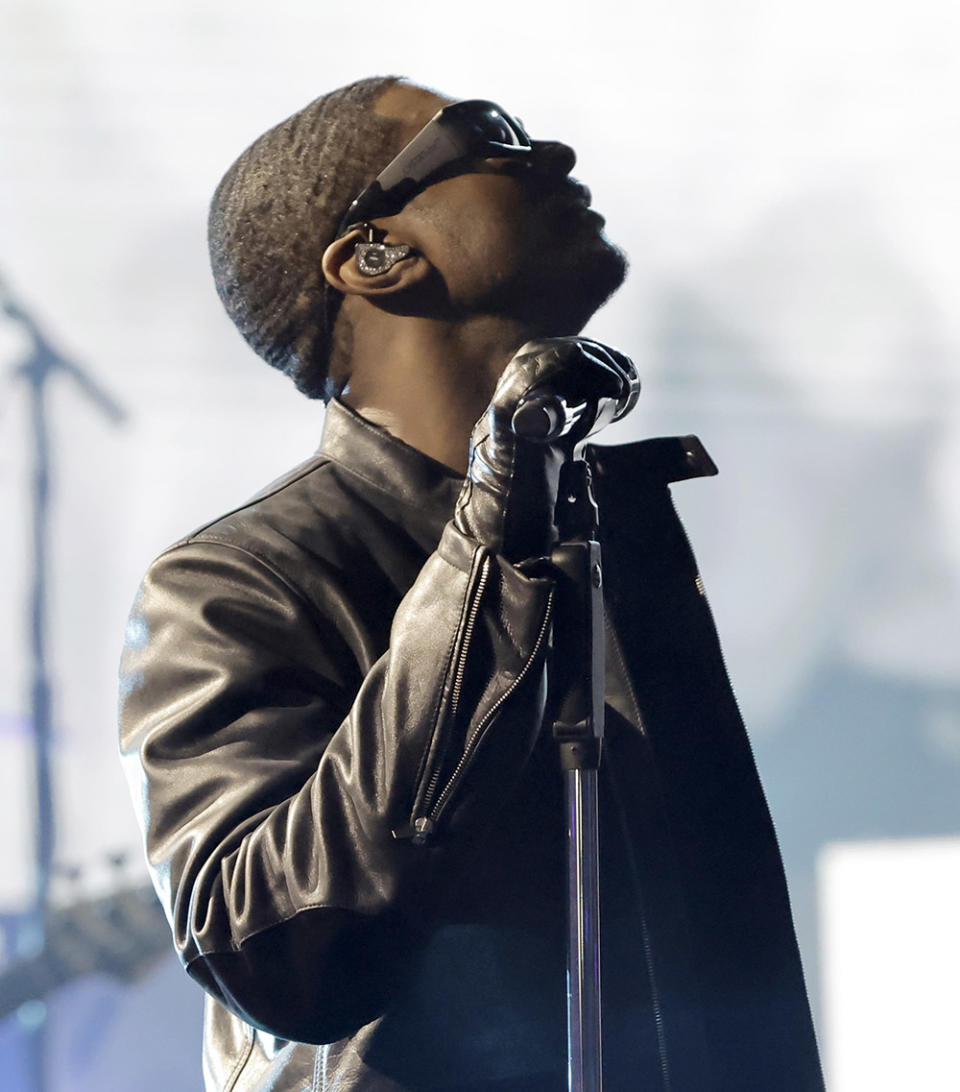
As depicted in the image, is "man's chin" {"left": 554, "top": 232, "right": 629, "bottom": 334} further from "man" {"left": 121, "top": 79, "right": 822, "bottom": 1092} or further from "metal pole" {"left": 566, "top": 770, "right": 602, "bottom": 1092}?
"metal pole" {"left": 566, "top": 770, "right": 602, "bottom": 1092}

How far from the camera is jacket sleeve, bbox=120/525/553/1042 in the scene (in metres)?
0.98

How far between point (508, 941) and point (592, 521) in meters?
0.32

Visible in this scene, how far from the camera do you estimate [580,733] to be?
940mm

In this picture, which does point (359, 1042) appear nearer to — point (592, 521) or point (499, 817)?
point (499, 817)

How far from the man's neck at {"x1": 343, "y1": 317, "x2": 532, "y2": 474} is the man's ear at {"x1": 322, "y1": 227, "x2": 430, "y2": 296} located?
0.03 meters

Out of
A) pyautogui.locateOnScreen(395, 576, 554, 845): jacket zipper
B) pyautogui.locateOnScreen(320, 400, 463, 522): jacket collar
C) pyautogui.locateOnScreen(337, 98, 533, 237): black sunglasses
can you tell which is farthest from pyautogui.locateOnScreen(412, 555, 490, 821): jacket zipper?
pyautogui.locateOnScreen(337, 98, 533, 237): black sunglasses

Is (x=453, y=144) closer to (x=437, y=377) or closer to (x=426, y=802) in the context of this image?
(x=437, y=377)

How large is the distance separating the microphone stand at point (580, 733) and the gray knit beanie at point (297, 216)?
52 centimetres

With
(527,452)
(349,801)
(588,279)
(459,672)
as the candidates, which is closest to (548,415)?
(527,452)

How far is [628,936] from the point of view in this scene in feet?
3.78

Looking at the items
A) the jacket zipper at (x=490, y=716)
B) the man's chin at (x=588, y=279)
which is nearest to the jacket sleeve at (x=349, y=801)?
the jacket zipper at (x=490, y=716)

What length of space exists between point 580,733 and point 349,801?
0.16m

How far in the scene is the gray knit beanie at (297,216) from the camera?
1.43 metres

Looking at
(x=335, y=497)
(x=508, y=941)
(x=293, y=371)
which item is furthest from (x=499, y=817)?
(x=293, y=371)
